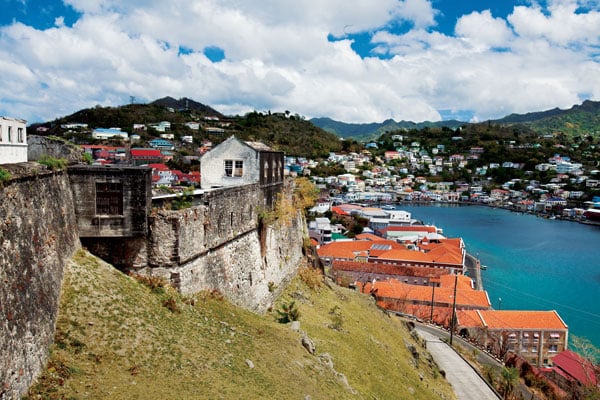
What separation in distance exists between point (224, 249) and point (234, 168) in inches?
194

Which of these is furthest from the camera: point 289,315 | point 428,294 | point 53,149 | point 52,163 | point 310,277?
point 428,294

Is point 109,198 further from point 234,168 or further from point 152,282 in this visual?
point 234,168

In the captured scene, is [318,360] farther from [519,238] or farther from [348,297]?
[519,238]

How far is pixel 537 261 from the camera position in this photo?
203 ft

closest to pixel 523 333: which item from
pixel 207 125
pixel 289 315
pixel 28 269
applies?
pixel 289 315

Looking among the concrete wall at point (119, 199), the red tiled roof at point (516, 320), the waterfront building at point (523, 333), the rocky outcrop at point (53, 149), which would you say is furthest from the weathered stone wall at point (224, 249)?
the red tiled roof at point (516, 320)

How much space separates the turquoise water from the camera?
46000mm

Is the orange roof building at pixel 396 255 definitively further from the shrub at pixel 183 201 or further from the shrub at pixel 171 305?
the shrub at pixel 171 305

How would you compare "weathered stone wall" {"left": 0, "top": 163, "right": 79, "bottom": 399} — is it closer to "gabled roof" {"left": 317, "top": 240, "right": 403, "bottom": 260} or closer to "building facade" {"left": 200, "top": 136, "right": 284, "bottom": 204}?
"building facade" {"left": 200, "top": 136, "right": 284, "bottom": 204}

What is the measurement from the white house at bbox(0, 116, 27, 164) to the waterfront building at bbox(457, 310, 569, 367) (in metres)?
30.6

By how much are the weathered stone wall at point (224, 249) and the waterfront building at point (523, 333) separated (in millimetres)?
18951

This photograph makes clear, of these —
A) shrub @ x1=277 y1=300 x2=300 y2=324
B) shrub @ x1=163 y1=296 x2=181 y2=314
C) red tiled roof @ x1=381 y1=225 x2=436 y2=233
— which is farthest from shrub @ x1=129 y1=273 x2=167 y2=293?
red tiled roof @ x1=381 y1=225 x2=436 y2=233

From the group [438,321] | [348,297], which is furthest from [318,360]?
[438,321]

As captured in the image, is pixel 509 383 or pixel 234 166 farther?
pixel 509 383
